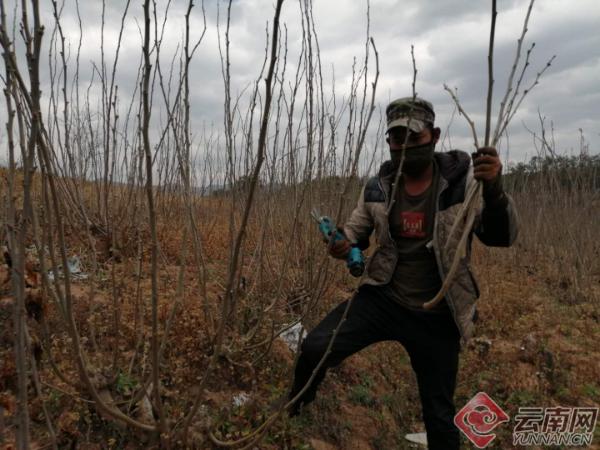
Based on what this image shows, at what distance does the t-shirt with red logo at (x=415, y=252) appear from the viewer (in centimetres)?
189

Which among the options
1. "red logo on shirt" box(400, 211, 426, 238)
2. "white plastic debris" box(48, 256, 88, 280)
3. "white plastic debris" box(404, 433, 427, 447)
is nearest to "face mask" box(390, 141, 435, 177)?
"red logo on shirt" box(400, 211, 426, 238)

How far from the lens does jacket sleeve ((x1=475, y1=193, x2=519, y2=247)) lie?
1.61 meters

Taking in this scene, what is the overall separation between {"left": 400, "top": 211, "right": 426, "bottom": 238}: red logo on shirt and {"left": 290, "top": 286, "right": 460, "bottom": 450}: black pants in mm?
313

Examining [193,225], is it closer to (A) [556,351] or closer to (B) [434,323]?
(B) [434,323]

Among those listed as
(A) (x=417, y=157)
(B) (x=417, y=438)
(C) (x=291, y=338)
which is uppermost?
(A) (x=417, y=157)

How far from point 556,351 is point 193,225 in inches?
127

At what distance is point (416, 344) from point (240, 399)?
1037mm

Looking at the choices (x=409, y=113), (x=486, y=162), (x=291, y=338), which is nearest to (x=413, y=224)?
(x=409, y=113)

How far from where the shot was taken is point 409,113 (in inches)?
72.2

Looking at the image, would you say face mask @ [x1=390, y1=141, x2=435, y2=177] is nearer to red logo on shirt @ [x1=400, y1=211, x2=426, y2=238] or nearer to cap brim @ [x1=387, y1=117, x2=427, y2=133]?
cap brim @ [x1=387, y1=117, x2=427, y2=133]

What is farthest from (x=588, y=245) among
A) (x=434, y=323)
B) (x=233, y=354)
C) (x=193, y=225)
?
(x=193, y=225)

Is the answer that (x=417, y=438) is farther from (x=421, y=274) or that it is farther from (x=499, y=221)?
(x=499, y=221)

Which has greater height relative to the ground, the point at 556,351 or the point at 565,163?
the point at 565,163

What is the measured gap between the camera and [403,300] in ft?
6.32
